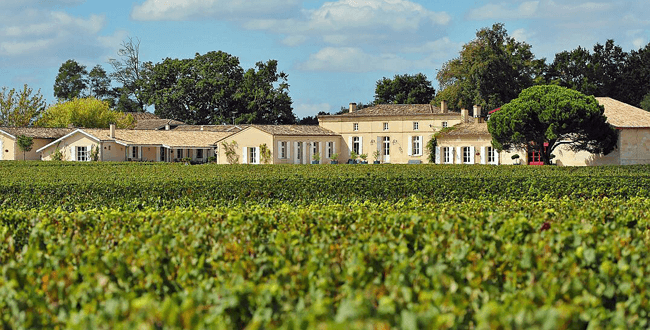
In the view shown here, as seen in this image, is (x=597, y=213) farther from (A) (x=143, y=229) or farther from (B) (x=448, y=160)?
(B) (x=448, y=160)

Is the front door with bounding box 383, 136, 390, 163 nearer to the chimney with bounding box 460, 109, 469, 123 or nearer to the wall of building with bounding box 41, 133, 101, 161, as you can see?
the chimney with bounding box 460, 109, 469, 123

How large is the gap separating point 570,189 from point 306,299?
21102mm

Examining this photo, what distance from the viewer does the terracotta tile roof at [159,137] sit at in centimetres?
6575

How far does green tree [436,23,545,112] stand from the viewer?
6716 cm

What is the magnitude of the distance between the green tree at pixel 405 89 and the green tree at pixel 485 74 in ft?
47.1

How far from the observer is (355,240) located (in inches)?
329

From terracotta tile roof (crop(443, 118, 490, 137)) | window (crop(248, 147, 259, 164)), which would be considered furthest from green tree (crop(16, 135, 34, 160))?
terracotta tile roof (crop(443, 118, 490, 137))

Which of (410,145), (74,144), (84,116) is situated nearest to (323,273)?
(410,145)

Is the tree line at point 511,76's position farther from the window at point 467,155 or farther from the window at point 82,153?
the window at point 82,153

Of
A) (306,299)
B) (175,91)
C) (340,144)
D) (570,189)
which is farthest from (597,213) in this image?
(175,91)

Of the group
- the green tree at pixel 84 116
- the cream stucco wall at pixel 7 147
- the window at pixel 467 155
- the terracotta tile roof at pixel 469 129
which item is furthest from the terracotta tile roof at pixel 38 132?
the window at pixel 467 155

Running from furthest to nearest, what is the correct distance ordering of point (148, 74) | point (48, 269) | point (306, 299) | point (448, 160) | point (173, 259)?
point (148, 74) < point (448, 160) < point (173, 259) < point (48, 269) < point (306, 299)

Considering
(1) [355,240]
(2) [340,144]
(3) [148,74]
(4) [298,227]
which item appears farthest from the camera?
(3) [148,74]

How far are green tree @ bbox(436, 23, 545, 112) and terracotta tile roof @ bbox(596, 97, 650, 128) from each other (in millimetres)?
16032
